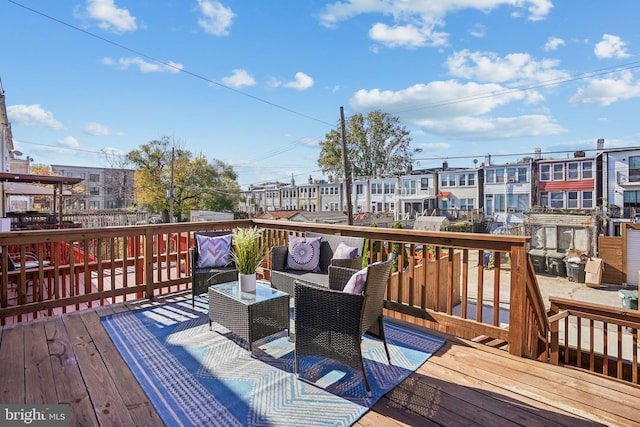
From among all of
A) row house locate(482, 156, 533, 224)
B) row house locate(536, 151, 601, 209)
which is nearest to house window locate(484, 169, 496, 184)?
row house locate(482, 156, 533, 224)

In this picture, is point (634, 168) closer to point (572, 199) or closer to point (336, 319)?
point (572, 199)

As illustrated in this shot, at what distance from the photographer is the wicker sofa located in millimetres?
3406

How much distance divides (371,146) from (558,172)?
1459 cm

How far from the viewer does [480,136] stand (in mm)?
27641

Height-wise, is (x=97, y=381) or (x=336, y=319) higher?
(x=336, y=319)

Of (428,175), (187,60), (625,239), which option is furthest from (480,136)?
(187,60)

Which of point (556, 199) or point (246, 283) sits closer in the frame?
Answer: point (246, 283)

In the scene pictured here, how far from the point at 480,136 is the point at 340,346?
2976cm

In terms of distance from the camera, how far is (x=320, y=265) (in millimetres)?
3854

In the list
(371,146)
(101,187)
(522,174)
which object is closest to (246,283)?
(522,174)

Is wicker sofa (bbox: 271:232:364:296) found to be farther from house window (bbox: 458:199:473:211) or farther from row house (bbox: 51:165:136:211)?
row house (bbox: 51:165:136:211)

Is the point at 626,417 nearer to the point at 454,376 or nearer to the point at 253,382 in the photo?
the point at 454,376

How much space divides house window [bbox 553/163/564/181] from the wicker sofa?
2355cm

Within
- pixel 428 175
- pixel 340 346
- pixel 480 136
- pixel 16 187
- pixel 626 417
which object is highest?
pixel 480 136
